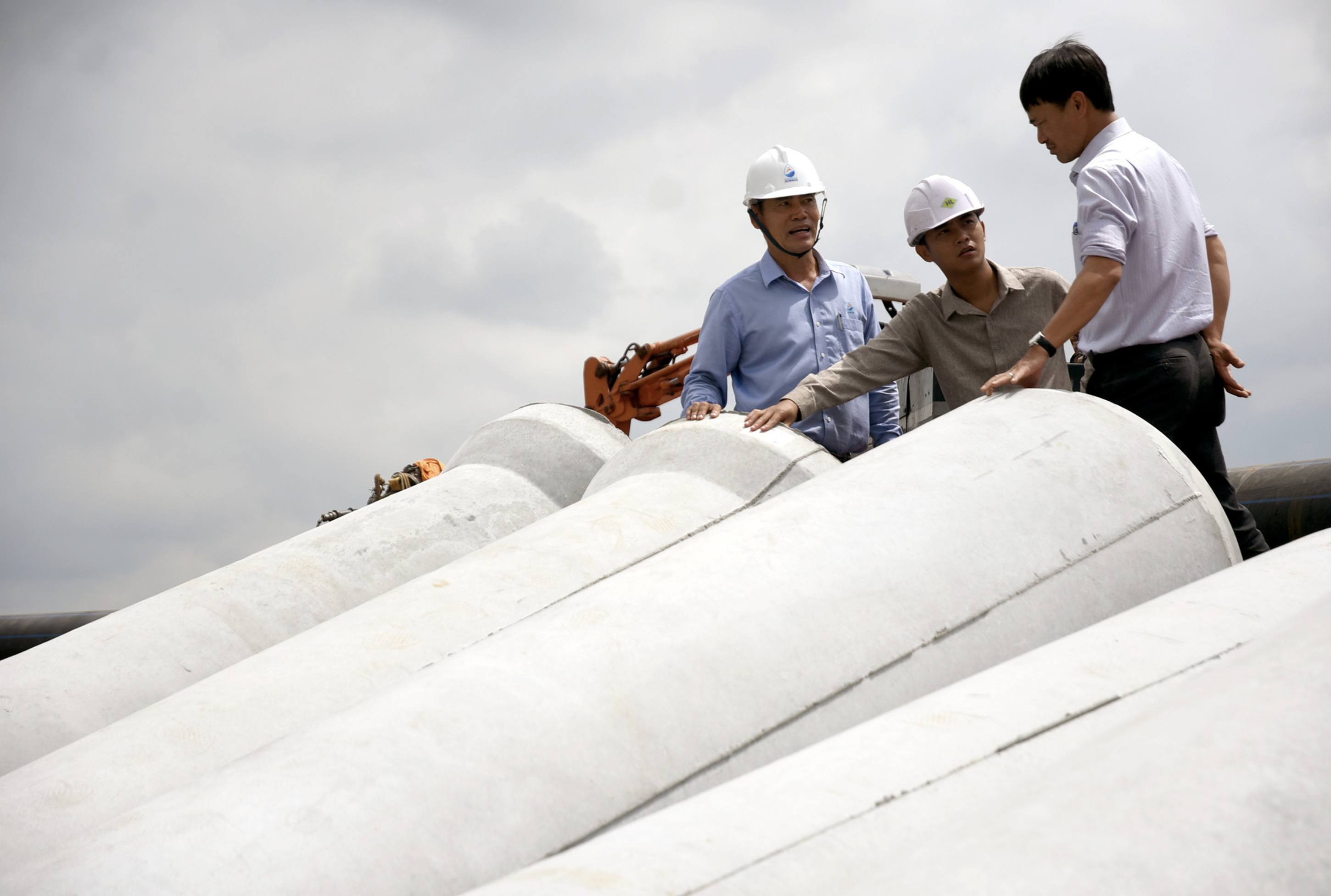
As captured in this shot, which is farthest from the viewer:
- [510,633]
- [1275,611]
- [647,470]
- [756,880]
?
[647,470]

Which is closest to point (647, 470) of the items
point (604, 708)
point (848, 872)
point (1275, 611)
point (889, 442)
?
point (889, 442)

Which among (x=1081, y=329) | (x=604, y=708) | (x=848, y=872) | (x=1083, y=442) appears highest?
(x=1081, y=329)

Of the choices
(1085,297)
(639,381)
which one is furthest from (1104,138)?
(639,381)

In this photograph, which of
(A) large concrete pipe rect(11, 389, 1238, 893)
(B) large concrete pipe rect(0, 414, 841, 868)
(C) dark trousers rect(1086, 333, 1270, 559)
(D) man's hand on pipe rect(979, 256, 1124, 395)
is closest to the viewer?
(A) large concrete pipe rect(11, 389, 1238, 893)

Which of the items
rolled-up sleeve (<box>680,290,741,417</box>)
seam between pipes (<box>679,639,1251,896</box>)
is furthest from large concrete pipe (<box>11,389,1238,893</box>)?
rolled-up sleeve (<box>680,290,741,417</box>)

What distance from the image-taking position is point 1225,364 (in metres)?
3.24

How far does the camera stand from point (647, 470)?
13.2 ft

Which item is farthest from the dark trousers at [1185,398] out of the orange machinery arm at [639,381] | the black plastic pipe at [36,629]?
the black plastic pipe at [36,629]

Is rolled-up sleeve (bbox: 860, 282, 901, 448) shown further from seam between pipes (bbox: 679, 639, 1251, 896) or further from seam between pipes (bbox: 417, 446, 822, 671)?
seam between pipes (bbox: 679, 639, 1251, 896)

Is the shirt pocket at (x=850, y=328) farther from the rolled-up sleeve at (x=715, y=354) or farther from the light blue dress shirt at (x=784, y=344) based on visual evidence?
the rolled-up sleeve at (x=715, y=354)

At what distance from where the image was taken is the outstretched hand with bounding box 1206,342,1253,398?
10.6 ft

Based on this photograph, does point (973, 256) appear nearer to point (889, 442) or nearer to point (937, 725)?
point (889, 442)

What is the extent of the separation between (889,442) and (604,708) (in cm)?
127

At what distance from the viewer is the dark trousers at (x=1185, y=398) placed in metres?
3.11
